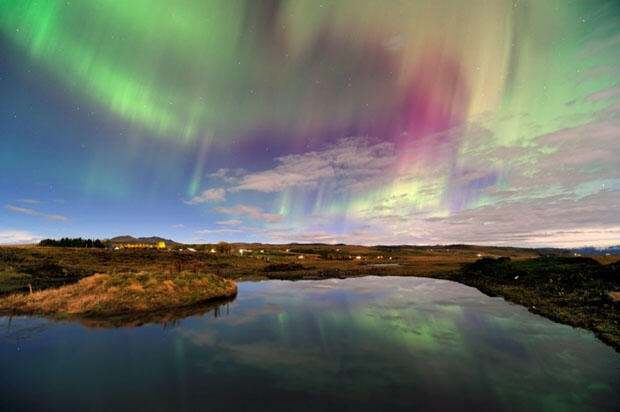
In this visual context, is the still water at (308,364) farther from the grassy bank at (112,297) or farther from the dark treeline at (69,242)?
the dark treeline at (69,242)

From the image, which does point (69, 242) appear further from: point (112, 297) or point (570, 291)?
point (570, 291)

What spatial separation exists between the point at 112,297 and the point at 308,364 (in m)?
23.7

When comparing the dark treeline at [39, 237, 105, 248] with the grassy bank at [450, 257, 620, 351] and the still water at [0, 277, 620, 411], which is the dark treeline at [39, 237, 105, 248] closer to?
the still water at [0, 277, 620, 411]

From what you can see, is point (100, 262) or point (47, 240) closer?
point (100, 262)

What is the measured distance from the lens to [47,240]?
4053 inches

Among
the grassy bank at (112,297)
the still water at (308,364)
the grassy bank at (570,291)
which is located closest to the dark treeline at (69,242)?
the grassy bank at (112,297)

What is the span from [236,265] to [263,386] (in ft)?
259

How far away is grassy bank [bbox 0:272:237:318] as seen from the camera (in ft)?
85.5

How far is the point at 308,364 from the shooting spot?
624 inches

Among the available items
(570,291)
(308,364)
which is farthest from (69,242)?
(570,291)

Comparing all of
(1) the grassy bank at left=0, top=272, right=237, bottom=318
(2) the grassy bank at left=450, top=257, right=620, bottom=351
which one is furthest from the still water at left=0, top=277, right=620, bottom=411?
(1) the grassy bank at left=0, top=272, right=237, bottom=318

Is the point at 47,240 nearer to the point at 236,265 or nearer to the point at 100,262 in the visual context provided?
the point at 100,262

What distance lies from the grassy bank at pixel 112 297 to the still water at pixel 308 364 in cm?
282

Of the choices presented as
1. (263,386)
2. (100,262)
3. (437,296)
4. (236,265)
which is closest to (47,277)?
(100,262)
